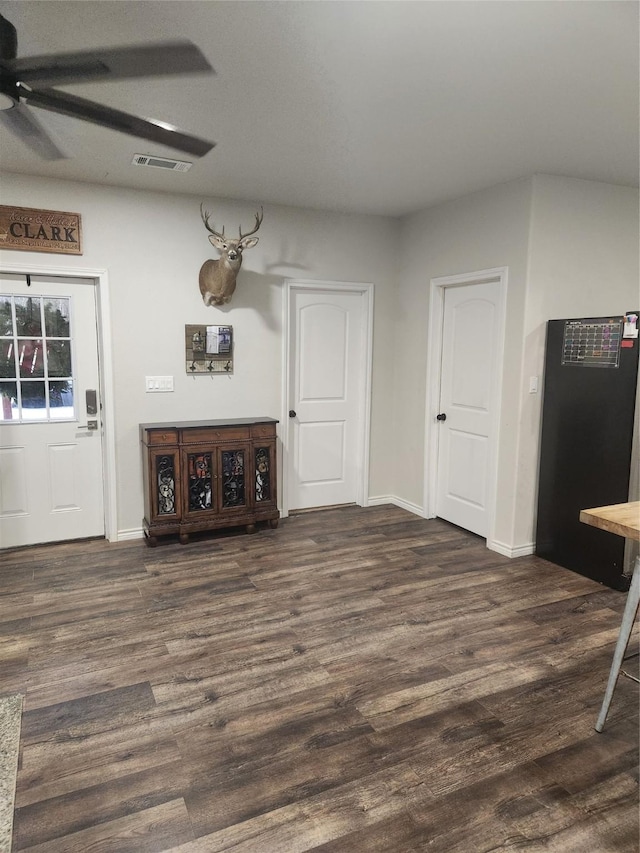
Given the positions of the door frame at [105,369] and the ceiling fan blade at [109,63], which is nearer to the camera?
the ceiling fan blade at [109,63]

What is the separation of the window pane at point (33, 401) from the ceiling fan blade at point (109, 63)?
2.49 metres

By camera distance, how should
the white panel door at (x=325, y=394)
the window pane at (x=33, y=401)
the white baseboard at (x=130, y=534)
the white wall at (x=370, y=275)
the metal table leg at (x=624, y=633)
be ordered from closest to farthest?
the metal table leg at (x=624, y=633)
the white wall at (x=370, y=275)
the window pane at (x=33, y=401)
the white baseboard at (x=130, y=534)
the white panel door at (x=325, y=394)

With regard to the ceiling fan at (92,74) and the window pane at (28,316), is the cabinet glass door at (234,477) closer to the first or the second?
the window pane at (28,316)

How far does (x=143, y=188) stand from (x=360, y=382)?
2434 mm

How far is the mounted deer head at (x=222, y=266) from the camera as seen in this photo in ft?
13.6

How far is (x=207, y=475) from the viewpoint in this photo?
4340 mm

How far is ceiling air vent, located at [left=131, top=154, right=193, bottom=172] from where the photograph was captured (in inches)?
135

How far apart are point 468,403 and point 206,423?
2.13 metres

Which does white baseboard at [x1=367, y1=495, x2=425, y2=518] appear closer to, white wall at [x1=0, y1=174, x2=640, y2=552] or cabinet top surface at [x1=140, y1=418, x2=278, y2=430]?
white wall at [x1=0, y1=174, x2=640, y2=552]

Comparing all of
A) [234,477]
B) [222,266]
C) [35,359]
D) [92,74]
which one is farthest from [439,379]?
[92,74]

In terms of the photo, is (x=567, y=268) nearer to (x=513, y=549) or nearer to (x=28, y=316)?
(x=513, y=549)

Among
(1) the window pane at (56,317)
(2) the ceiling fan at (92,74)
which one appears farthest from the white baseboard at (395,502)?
(2) the ceiling fan at (92,74)

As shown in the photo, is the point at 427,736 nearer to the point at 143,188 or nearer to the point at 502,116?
the point at 502,116

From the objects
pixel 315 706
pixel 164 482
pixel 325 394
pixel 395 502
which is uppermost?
pixel 325 394
